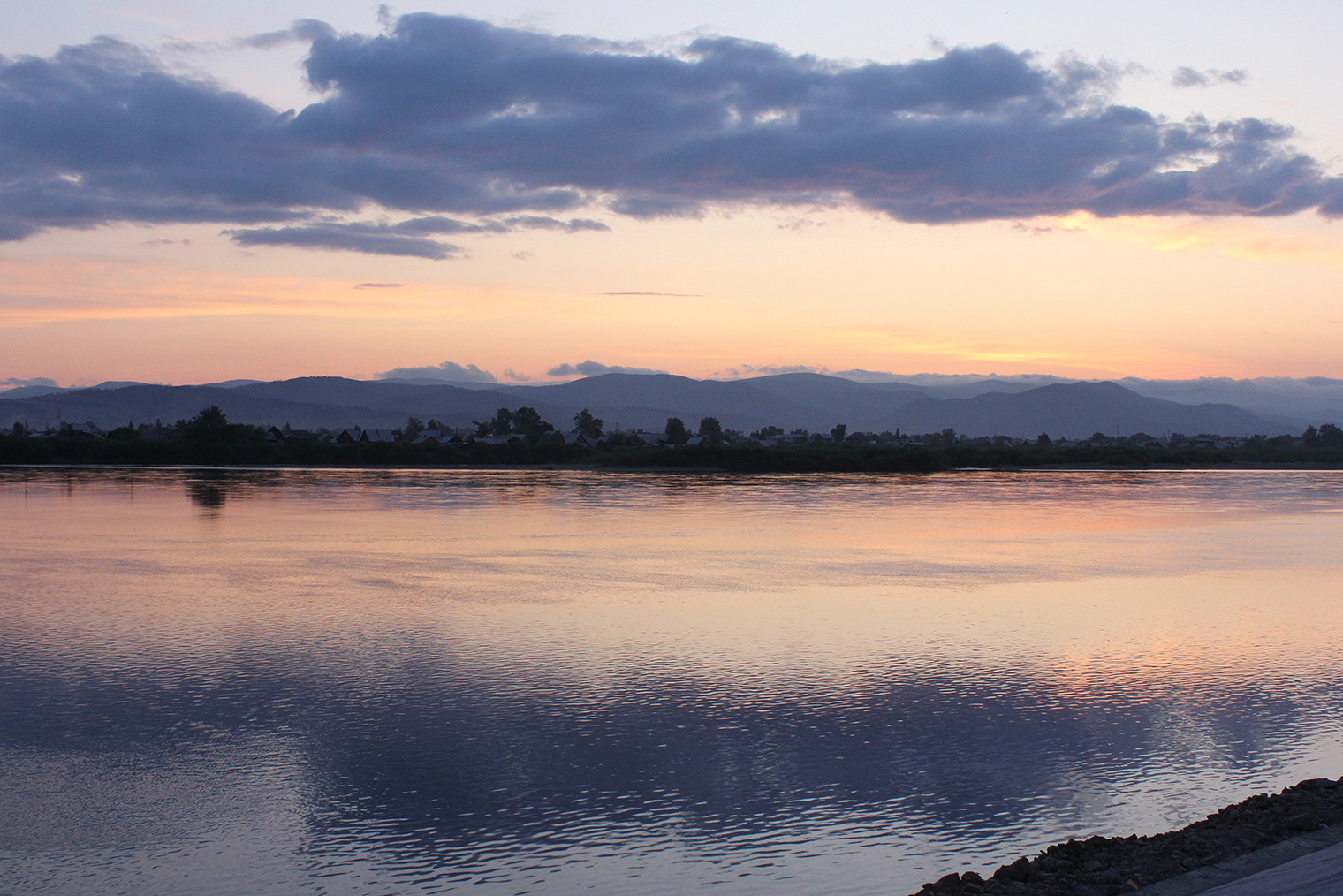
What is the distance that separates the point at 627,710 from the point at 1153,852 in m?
5.23

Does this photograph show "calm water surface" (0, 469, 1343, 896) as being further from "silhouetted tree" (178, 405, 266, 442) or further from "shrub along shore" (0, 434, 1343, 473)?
"silhouetted tree" (178, 405, 266, 442)

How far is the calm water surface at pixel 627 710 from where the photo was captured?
7.26m

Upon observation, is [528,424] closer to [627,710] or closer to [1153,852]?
[627,710]

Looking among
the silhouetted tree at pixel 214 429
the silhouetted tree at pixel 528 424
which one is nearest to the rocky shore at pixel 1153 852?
the silhouetted tree at pixel 214 429

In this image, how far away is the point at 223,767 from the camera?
8.82 meters

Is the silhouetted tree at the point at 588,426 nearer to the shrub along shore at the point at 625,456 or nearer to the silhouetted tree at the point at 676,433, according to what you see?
the silhouetted tree at the point at 676,433

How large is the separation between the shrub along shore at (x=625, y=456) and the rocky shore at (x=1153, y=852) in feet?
239

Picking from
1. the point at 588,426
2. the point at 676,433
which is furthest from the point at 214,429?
the point at 588,426

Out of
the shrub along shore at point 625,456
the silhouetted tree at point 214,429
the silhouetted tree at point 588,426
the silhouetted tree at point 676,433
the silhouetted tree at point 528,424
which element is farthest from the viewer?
the silhouetted tree at point 588,426

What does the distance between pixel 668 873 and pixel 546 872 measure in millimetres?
821

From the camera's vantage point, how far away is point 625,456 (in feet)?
294

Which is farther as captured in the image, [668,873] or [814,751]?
[814,751]

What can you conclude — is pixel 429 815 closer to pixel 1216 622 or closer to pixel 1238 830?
pixel 1238 830

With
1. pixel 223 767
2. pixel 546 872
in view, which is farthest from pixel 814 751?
pixel 223 767
